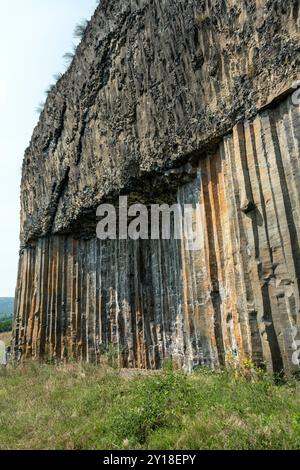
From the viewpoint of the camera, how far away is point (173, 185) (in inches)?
403

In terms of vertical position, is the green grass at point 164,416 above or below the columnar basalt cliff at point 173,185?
below

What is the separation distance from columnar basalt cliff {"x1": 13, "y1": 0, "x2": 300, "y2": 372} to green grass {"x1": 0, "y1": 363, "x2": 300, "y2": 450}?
4.15 feet

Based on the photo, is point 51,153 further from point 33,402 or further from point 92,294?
point 33,402

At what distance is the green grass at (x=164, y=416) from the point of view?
4348 millimetres

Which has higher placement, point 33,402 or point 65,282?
point 65,282

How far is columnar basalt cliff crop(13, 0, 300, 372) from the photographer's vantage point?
23.0ft

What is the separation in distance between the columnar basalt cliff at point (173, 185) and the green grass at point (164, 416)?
126cm

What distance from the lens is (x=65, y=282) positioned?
14.3m

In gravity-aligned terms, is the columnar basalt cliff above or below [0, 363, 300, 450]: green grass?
above

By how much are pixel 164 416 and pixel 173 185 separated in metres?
6.20

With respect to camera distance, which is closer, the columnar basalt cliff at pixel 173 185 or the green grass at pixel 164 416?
the green grass at pixel 164 416

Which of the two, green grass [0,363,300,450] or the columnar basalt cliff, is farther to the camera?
the columnar basalt cliff

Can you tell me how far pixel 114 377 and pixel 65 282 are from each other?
6252mm
